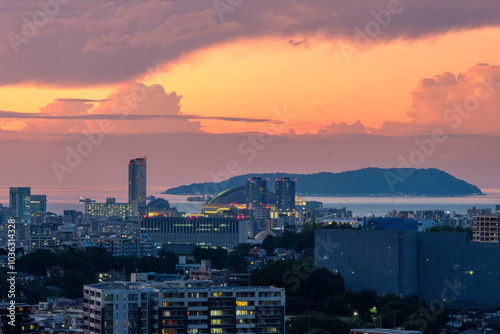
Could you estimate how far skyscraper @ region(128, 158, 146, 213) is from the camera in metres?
136

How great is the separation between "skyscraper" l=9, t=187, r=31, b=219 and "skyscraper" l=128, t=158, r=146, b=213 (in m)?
15.7

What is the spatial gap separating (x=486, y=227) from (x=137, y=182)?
77177 mm

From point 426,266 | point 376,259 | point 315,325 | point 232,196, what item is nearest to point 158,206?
point 232,196

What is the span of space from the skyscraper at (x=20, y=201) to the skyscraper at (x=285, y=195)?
25.7m

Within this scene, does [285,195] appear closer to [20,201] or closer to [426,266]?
[20,201]

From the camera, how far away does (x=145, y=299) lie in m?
29.7

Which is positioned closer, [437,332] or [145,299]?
[145,299]

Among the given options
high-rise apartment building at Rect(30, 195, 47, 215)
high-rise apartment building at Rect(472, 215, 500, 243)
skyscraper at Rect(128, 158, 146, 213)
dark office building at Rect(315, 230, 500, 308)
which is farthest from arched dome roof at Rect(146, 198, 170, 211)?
dark office building at Rect(315, 230, 500, 308)

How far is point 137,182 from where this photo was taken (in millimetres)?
136250

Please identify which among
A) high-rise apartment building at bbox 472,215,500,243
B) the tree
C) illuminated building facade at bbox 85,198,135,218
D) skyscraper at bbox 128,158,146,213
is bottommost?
the tree

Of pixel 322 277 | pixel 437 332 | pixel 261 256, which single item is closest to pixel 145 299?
pixel 437 332

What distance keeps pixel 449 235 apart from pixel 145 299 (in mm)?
15293

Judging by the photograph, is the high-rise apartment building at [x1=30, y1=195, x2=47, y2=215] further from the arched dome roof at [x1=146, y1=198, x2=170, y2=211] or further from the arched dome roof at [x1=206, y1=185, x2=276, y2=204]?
the arched dome roof at [x1=206, y1=185, x2=276, y2=204]

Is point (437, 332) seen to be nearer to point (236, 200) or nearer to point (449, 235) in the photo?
point (449, 235)
